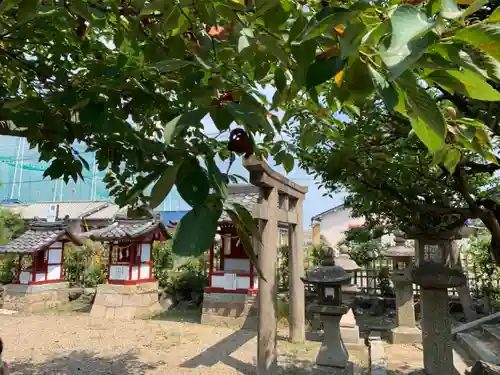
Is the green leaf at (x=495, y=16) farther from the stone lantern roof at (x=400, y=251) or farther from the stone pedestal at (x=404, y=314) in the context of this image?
the stone lantern roof at (x=400, y=251)

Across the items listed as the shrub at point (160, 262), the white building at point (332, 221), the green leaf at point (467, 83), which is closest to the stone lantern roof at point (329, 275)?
the green leaf at point (467, 83)

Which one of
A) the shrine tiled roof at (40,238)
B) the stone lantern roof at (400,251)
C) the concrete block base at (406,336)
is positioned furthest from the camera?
the shrine tiled roof at (40,238)

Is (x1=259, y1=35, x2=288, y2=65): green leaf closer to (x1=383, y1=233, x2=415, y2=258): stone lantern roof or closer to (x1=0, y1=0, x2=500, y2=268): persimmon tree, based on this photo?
(x1=0, y1=0, x2=500, y2=268): persimmon tree

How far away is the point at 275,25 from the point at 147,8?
0.29 metres

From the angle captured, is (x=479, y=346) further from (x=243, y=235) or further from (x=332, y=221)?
(x=332, y=221)

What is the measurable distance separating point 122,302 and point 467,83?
9.99 m

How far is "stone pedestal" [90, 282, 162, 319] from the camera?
921 cm

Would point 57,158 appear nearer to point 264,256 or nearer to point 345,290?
point 264,256

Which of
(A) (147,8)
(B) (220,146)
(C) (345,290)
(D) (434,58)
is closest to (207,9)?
(A) (147,8)

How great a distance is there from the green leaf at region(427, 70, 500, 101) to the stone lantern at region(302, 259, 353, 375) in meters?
4.46

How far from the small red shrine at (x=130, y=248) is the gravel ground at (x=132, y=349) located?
150 centimetres

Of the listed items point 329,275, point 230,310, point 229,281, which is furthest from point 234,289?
point 329,275

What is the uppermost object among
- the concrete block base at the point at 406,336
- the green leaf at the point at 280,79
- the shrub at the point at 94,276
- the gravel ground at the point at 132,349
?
the green leaf at the point at 280,79

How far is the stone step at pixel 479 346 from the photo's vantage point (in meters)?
5.09
